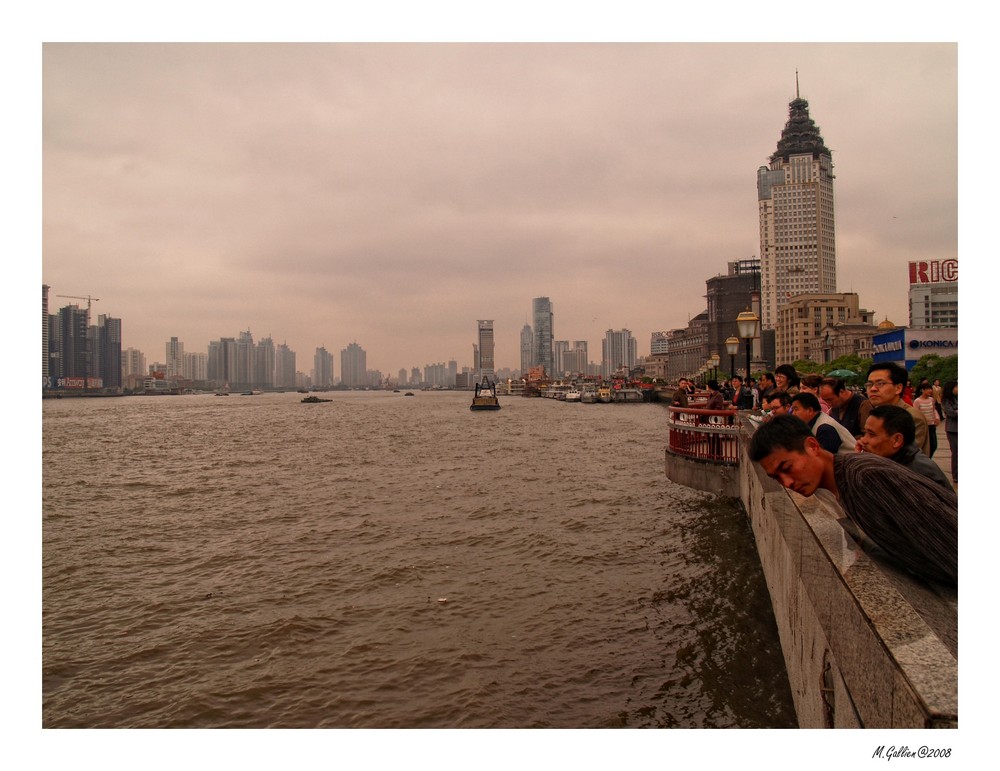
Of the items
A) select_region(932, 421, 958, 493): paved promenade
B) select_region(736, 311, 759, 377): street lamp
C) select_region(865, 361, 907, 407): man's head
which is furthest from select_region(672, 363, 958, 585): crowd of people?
select_region(736, 311, 759, 377): street lamp

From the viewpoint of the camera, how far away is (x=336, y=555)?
39.2 feet

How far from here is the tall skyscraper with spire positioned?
152 metres

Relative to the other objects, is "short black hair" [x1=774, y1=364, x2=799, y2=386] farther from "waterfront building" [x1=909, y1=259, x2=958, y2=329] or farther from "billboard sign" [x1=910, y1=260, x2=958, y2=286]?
"billboard sign" [x1=910, y1=260, x2=958, y2=286]

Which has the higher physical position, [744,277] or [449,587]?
[744,277]

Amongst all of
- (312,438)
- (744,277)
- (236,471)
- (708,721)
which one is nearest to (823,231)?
(744,277)

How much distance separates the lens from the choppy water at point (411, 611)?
6.23m

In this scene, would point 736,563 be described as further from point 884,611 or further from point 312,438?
point 312,438

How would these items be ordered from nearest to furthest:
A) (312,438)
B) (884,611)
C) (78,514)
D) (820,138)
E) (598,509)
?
1. (884,611)
2. (598,509)
3. (78,514)
4. (312,438)
5. (820,138)

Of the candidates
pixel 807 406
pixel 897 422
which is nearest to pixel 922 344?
pixel 807 406

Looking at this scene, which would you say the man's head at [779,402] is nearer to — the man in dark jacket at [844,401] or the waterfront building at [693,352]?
the man in dark jacket at [844,401]

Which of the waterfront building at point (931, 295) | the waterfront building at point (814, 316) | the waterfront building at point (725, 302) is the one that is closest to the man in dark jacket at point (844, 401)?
the waterfront building at point (931, 295)

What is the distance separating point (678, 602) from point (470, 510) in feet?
26.4

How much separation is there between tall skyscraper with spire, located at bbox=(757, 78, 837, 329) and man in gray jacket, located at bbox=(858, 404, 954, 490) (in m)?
161

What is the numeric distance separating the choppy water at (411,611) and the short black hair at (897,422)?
3451 mm
